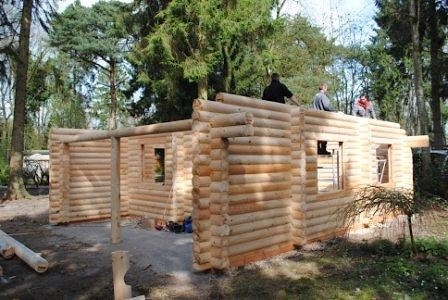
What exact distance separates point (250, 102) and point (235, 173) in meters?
1.34

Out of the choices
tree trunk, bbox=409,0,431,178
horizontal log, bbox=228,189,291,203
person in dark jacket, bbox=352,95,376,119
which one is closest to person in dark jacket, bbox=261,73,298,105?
horizontal log, bbox=228,189,291,203

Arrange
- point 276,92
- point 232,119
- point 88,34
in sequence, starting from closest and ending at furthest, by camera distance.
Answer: point 232,119
point 276,92
point 88,34

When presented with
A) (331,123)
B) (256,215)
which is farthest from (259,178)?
(331,123)

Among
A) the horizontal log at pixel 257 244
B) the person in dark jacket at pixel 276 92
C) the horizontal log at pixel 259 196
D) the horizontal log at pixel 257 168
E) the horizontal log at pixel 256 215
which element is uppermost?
the person in dark jacket at pixel 276 92

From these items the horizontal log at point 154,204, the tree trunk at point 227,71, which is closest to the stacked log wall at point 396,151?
the horizontal log at point 154,204

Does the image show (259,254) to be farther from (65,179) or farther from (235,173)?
(65,179)

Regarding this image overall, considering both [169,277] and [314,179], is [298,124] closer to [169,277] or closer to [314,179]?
[314,179]

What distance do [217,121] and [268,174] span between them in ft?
5.79

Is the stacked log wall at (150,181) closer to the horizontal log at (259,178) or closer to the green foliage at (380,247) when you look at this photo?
the horizontal log at (259,178)

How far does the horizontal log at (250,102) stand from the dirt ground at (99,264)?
2880 mm

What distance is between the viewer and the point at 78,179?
1213cm

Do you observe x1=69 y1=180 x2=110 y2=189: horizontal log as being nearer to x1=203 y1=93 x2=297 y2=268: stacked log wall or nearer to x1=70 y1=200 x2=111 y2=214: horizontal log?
x1=70 y1=200 x2=111 y2=214: horizontal log

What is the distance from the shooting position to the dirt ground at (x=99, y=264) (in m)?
6.08

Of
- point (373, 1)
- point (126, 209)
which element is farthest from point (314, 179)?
point (373, 1)
